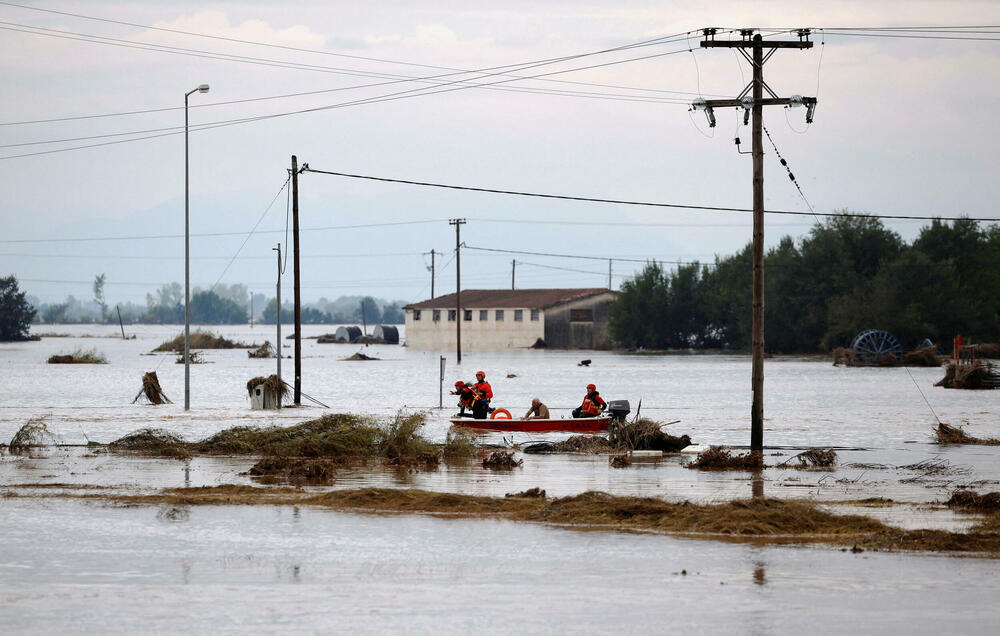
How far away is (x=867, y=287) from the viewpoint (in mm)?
96188

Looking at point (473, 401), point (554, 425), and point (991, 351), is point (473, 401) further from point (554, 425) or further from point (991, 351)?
point (991, 351)

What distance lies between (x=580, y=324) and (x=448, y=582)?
4313 inches

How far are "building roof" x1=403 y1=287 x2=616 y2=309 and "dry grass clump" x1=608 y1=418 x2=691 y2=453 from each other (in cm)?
9123

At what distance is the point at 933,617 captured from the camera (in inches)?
410

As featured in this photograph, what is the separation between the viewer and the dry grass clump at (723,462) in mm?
22531

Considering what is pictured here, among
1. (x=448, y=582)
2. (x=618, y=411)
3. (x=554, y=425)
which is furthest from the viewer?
(x=554, y=425)

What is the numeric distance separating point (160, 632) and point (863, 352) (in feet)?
261

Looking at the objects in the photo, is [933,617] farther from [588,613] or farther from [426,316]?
[426,316]

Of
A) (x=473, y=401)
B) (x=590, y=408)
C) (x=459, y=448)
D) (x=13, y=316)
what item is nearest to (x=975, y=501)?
(x=459, y=448)

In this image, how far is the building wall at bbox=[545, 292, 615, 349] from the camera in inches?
4705

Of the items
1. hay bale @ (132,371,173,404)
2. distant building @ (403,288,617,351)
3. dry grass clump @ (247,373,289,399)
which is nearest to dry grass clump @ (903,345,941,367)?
distant building @ (403,288,617,351)

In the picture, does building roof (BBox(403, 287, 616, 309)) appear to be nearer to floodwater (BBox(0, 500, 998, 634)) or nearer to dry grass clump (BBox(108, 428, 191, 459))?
dry grass clump (BBox(108, 428, 191, 459))

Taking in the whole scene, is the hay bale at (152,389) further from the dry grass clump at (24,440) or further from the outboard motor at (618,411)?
the outboard motor at (618,411)

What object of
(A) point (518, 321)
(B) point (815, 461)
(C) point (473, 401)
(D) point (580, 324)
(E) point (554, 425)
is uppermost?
(A) point (518, 321)
